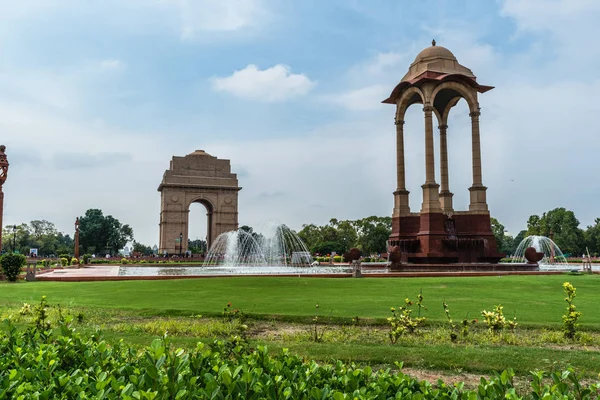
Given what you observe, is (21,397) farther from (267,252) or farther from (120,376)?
(267,252)

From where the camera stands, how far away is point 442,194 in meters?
31.1

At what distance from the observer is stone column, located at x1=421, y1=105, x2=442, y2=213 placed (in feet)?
89.3

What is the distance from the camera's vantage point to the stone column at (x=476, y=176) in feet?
92.7

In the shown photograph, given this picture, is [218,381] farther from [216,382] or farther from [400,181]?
[400,181]

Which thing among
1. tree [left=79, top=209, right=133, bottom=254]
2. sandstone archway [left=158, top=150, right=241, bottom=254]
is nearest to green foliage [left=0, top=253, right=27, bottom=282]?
sandstone archway [left=158, top=150, right=241, bottom=254]

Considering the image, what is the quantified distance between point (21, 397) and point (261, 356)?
1.43 metres

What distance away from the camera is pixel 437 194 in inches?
1086

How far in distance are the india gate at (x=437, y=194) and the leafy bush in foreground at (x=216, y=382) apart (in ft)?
78.3

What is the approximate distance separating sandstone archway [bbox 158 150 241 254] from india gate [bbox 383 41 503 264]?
4055 cm

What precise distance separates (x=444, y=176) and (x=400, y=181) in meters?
3.74

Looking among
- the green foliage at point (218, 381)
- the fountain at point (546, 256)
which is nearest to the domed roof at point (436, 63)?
the fountain at point (546, 256)

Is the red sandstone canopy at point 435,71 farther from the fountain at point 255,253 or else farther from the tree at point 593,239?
the tree at point 593,239

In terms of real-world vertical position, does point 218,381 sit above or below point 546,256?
above

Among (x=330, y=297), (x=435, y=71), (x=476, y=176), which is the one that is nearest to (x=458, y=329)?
(x=330, y=297)
